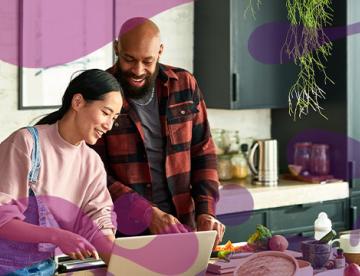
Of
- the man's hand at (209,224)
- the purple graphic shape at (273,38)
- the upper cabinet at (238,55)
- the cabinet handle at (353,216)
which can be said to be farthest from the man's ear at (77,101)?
the cabinet handle at (353,216)

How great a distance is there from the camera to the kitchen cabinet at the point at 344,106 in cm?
500

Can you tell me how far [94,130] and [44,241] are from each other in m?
0.41

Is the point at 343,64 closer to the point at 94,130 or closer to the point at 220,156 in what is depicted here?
the point at 220,156

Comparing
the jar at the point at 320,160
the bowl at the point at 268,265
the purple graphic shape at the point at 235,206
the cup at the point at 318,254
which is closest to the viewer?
the bowl at the point at 268,265

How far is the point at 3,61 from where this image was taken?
13.8 ft

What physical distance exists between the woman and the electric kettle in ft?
7.91

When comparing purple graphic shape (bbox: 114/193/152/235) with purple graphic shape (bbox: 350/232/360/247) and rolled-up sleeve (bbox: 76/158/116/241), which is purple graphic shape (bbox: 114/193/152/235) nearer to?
rolled-up sleeve (bbox: 76/158/116/241)

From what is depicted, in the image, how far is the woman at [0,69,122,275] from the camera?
2.29 m

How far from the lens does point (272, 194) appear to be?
4680 millimetres

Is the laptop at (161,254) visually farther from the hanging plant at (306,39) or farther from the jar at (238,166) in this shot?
the jar at (238,166)

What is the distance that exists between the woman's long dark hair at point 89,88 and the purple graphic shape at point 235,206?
2001mm

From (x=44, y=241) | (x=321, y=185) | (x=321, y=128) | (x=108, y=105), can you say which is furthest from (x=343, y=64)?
(x=44, y=241)

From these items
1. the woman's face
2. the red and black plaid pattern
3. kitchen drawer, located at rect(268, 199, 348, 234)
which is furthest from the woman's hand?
kitchen drawer, located at rect(268, 199, 348, 234)

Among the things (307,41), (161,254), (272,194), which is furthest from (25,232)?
(307,41)
